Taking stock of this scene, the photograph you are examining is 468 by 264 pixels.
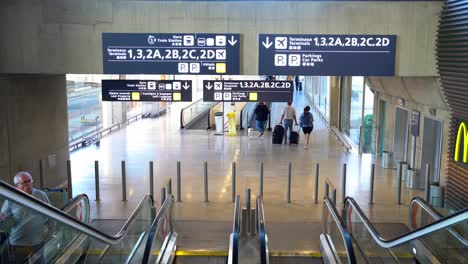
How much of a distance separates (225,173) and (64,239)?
268 inches

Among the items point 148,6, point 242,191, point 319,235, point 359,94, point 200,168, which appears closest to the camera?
point 319,235

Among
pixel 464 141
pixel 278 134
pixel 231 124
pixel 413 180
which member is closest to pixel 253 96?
pixel 413 180

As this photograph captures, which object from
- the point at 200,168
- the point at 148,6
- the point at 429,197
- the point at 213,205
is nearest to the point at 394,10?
the point at 429,197

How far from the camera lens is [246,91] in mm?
11156

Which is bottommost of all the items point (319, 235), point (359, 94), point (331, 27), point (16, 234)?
point (319, 235)

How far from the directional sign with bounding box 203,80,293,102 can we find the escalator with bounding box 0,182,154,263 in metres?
4.77

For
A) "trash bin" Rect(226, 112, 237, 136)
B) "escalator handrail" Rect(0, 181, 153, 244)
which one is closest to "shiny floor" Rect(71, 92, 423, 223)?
"trash bin" Rect(226, 112, 237, 136)

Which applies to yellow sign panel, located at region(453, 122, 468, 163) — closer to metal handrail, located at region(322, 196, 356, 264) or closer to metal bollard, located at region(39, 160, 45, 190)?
metal handrail, located at region(322, 196, 356, 264)

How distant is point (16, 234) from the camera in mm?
5289

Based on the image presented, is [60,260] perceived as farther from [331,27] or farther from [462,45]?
[462,45]

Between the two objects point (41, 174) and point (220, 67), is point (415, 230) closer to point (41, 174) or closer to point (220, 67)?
point (220, 67)

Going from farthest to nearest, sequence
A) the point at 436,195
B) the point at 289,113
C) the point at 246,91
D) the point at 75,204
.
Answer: the point at 289,113 → the point at 246,91 → the point at 436,195 → the point at 75,204

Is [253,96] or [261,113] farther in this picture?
[261,113]

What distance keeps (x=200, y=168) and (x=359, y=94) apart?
7346 millimetres
